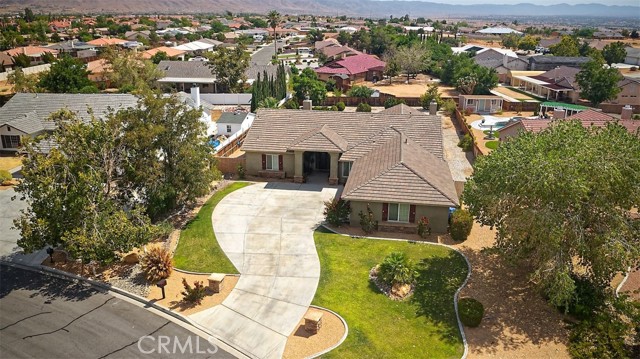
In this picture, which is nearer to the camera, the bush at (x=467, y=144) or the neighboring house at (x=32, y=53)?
the bush at (x=467, y=144)

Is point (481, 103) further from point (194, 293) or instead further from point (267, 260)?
point (194, 293)

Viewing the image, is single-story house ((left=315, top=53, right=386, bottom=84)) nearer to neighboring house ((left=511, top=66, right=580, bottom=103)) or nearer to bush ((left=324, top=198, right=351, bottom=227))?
neighboring house ((left=511, top=66, right=580, bottom=103))

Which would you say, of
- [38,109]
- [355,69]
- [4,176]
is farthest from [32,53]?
[4,176]

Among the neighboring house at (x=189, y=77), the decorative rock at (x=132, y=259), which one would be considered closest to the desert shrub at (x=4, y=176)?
the decorative rock at (x=132, y=259)

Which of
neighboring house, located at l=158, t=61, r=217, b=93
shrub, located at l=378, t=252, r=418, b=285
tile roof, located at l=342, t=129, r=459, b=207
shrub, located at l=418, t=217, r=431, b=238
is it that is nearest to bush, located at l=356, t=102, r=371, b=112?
neighboring house, located at l=158, t=61, r=217, b=93

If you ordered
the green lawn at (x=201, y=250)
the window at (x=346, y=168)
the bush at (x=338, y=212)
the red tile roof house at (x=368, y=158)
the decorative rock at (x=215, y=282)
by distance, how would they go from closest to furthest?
the decorative rock at (x=215, y=282), the green lawn at (x=201, y=250), the red tile roof house at (x=368, y=158), the bush at (x=338, y=212), the window at (x=346, y=168)

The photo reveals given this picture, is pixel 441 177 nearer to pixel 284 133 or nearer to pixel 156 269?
pixel 284 133

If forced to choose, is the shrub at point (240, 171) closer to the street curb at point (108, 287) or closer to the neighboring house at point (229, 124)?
the neighboring house at point (229, 124)

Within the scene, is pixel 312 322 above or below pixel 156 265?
below
